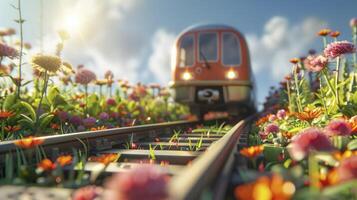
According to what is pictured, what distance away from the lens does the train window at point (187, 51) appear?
10.3 m

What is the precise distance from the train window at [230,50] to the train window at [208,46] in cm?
23

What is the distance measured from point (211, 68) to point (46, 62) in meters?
6.20

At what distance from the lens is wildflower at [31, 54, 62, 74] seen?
438cm

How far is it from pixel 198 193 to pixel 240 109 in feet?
32.1

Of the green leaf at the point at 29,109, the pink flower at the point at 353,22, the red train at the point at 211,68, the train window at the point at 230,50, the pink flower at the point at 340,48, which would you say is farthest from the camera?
the train window at the point at 230,50

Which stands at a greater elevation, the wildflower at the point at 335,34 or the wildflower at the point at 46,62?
the wildflower at the point at 335,34

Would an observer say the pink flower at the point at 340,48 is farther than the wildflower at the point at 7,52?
No

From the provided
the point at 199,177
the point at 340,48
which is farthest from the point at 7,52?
the point at 199,177

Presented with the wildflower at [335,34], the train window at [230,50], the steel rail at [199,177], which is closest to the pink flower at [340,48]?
the wildflower at [335,34]

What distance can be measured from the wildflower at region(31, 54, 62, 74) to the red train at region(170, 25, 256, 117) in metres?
5.81

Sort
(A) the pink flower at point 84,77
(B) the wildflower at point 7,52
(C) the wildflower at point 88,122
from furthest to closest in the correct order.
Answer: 1. (A) the pink flower at point 84,77
2. (C) the wildflower at point 88,122
3. (B) the wildflower at point 7,52

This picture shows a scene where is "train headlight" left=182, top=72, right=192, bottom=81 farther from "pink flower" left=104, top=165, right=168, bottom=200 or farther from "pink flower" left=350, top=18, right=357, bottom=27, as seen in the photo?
"pink flower" left=104, top=165, right=168, bottom=200

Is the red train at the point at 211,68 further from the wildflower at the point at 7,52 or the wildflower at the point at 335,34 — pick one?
the wildflower at the point at 7,52

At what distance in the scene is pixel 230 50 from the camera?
33.7ft
